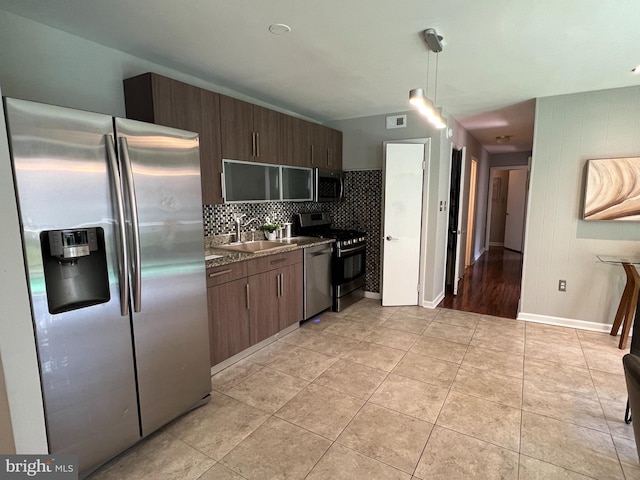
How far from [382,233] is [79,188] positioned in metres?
3.42

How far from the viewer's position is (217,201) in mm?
2883

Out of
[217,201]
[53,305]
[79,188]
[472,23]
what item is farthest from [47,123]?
[472,23]

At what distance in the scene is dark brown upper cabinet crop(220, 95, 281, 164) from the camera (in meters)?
2.89

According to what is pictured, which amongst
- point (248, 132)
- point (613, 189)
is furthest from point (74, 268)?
point (613, 189)

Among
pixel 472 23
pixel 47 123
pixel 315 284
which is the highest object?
pixel 472 23

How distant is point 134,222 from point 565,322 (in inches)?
171

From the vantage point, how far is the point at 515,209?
851cm

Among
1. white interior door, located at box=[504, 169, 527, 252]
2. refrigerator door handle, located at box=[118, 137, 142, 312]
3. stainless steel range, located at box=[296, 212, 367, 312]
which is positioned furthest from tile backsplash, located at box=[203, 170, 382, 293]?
white interior door, located at box=[504, 169, 527, 252]

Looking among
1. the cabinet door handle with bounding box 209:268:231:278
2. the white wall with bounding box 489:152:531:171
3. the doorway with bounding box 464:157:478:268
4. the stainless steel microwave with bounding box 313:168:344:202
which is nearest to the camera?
the cabinet door handle with bounding box 209:268:231:278

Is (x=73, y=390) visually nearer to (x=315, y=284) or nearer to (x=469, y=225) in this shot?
(x=315, y=284)

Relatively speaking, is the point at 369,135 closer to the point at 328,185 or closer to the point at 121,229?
the point at 328,185

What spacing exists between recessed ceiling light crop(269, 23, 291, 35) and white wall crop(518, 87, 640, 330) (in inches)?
117

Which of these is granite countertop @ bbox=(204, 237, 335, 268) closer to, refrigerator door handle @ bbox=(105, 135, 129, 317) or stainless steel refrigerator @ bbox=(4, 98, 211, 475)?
stainless steel refrigerator @ bbox=(4, 98, 211, 475)

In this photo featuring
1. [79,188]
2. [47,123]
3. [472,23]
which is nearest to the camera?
[47,123]
